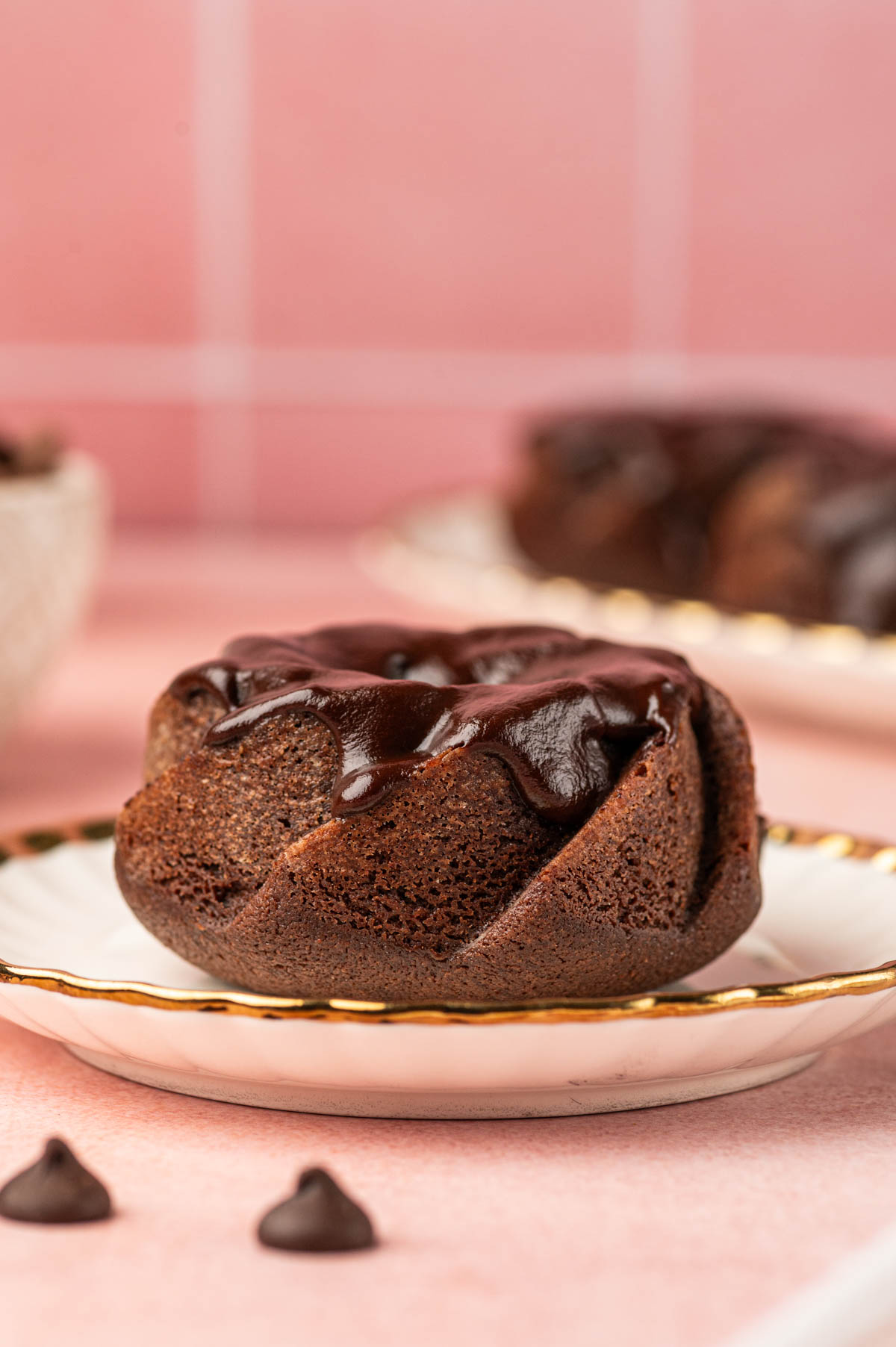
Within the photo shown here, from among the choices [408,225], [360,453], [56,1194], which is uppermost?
[408,225]

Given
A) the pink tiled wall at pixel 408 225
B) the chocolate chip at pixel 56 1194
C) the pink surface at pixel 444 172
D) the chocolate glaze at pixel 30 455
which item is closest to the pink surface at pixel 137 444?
the pink tiled wall at pixel 408 225

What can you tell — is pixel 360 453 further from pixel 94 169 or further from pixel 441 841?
pixel 441 841

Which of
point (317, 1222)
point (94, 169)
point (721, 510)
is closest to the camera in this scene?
point (317, 1222)

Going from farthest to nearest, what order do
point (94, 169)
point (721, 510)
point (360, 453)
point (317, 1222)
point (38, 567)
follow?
point (360, 453) < point (94, 169) < point (721, 510) < point (38, 567) < point (317, 1222)

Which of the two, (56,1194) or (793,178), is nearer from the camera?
(56,1194)

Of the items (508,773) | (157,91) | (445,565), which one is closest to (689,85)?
(157,91)

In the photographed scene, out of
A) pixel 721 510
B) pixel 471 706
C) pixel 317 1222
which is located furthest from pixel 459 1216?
pixel 721 510

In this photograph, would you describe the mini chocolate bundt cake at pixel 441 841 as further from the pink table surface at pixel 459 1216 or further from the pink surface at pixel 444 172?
the pink surface at pixel 444 172
